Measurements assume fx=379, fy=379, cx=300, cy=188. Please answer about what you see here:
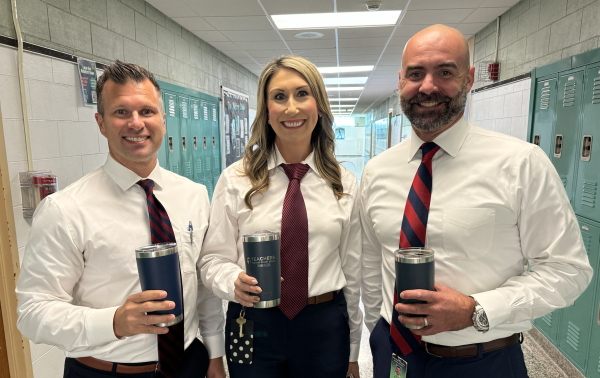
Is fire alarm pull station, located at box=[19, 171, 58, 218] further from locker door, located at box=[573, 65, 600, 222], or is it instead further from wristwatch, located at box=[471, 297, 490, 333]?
locker door, located at box=[573, 65, 600, 222]

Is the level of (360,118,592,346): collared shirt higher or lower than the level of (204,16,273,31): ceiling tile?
lower

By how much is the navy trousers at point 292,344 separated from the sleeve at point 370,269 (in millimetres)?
200

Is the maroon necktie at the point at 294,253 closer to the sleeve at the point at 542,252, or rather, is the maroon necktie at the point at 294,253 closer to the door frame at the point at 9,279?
the sleeve at the point at 542,252

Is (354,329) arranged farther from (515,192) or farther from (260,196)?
(515,192)

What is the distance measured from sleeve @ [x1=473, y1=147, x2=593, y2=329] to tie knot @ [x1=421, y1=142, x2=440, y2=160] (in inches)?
9.8

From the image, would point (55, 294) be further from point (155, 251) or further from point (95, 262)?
point (155, 251)

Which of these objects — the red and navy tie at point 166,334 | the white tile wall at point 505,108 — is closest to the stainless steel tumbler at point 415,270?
the red and navy tie at point 166,334

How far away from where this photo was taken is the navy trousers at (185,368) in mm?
1202

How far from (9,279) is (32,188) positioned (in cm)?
53

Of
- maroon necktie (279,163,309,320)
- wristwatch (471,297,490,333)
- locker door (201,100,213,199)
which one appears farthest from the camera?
locker door (201,100,213,199)

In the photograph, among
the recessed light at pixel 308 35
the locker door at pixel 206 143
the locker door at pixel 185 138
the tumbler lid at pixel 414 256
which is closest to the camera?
the tumbler lid at pixel 414 256

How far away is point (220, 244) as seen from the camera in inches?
56.8

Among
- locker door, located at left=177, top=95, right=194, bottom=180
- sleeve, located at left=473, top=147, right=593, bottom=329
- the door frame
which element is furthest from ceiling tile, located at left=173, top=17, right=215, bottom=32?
sleeve, located at left=473, top=147, right=593, bottom=329

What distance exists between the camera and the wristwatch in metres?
1.05
